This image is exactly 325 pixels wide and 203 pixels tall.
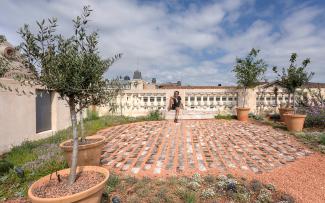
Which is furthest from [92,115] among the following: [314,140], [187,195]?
[314,140]

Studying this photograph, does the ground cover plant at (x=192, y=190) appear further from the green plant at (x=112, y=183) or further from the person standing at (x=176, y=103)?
the person standing at (x=176, y=103)

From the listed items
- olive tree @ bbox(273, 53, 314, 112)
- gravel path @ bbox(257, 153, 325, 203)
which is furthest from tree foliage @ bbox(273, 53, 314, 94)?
gravel path @ bbox(257, 153, 325, 203)

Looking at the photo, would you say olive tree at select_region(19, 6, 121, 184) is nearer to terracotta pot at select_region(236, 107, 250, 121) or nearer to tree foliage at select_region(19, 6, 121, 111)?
tree foliage at select_region(19, 6, 121, 111)

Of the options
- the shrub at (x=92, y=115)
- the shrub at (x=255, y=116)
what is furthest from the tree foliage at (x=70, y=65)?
the shrub at (x=255, y=116)

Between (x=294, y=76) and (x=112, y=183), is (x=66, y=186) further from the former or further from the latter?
(x=294, y=76)

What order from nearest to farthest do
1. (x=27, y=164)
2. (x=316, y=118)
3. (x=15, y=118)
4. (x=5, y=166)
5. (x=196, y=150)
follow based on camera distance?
1. (x=5, y=166)
2. (x=27, y=164)
3. (x=196, y=150)
4. (x=15, y=118)
5. (x=316, y=118)

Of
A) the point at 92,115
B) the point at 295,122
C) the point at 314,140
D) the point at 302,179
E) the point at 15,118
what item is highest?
the point at 15,118

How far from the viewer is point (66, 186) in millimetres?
2693

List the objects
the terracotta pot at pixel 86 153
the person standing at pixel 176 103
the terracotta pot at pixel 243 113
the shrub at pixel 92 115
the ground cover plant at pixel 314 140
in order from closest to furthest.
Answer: the terracotta pot at pixel 86 153
the ground cover plant at pixel 314 140
the person standing at pixel 176 103
the terracotta pot at pixel 243 113
the shrub at pixel 92 115

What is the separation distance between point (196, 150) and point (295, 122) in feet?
14.0

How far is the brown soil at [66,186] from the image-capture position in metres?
2.50

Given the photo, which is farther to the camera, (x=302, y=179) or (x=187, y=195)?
(x=302, y=179)

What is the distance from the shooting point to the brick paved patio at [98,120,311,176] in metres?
4.18

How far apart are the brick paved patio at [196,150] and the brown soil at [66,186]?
1.10 m
